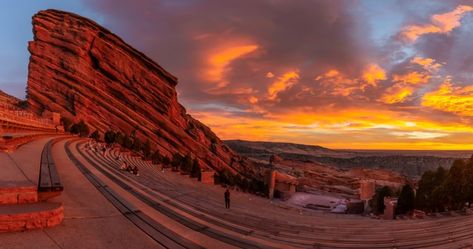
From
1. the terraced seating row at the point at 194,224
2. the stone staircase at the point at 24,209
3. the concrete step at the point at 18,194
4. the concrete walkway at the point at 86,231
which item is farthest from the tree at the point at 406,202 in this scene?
the concrete step at the point at 18,194

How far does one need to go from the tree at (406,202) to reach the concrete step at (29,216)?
1163 inches

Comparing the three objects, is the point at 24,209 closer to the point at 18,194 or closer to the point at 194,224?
the point at 18,194

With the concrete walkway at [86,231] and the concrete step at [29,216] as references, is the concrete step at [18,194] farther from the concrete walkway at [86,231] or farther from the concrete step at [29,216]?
the concrete walkway at [86,231]

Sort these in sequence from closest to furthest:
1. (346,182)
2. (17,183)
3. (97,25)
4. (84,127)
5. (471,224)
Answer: (17,183) < (471,224) < (84,127) < (97,25) < (346,182)

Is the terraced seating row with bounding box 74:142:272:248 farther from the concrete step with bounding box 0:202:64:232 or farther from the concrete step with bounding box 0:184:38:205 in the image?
the concrete step with bounding box 0:184:38:205

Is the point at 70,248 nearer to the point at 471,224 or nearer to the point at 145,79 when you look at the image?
the point at 471,224

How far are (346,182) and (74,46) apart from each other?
5199cm

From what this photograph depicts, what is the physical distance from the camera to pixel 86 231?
575 centimetres

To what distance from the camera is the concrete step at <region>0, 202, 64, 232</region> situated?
510 cm

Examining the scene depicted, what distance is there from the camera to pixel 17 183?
21.0 ft

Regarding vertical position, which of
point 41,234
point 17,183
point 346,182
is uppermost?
point 17,183

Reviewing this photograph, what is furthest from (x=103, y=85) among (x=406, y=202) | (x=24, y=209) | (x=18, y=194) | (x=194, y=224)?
(x=24, y=209)

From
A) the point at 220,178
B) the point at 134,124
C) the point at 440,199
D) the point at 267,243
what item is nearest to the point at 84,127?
the point at 134,124

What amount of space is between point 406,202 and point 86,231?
29.9 meters
